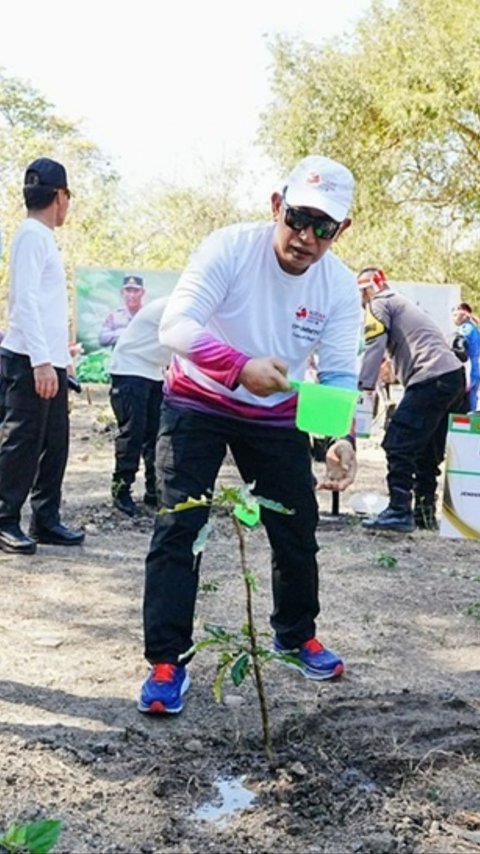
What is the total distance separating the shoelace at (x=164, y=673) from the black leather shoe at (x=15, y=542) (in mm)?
2071

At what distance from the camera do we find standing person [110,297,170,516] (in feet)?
20.8

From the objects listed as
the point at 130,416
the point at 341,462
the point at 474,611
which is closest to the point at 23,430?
the point at 130,416

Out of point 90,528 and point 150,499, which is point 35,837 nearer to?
point 90,528

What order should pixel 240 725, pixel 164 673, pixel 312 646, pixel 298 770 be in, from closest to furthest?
1. pixel 298 770
2. pixel 240 725
3. pixel 164 673
4. pixel 312 646

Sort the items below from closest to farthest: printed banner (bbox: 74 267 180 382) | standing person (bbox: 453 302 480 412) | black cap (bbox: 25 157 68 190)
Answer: black cap (bbox: 25 157 68 190), standing person (bbox: 453 302 480 412), printed banner (bbox: 74 267 180 382)

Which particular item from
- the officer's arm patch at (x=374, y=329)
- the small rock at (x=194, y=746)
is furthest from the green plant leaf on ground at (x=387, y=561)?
the small rock at (x=194, y=746)

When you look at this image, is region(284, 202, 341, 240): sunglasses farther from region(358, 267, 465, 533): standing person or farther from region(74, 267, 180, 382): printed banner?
region(74, 267, 180, 382): printed banner

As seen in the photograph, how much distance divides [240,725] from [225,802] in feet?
1.63

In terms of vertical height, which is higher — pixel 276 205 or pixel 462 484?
pixel 276 205

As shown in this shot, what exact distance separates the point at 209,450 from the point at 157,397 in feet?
11.2

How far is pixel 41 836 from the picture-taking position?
6.70 feet

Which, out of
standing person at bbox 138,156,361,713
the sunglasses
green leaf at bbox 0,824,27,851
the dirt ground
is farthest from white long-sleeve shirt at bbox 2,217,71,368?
green leaf at bbox 0,824,27,851

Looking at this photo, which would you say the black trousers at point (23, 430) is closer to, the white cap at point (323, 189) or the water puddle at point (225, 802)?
the white cap at point (323, 189)

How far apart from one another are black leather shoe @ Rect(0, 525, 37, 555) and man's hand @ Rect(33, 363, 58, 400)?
0.72 m
